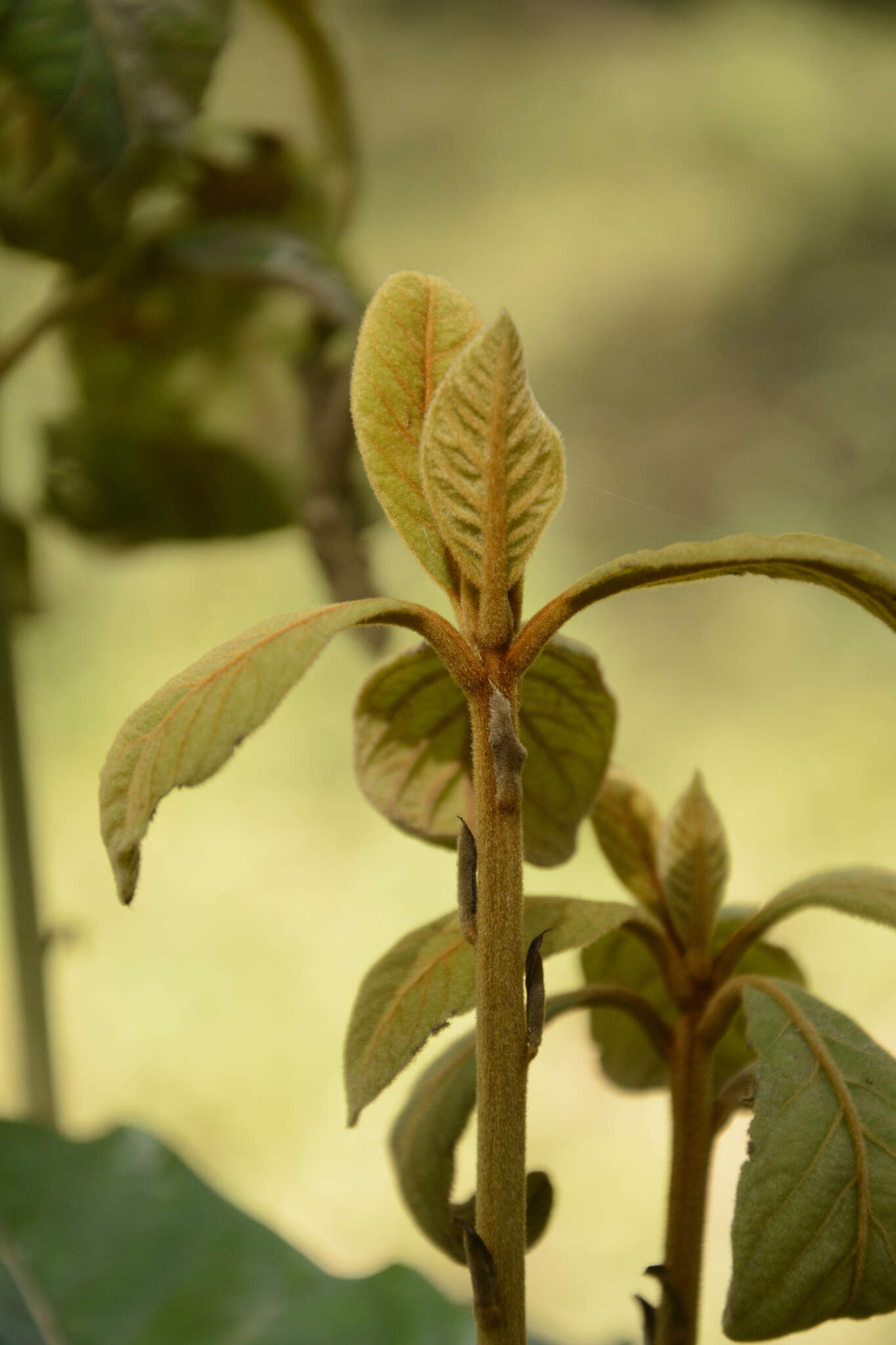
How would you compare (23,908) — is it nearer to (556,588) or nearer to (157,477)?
(157,477)

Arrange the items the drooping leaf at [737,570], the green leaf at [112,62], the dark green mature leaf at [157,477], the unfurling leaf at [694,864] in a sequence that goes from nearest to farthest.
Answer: the drooping leaf at [737,570], the unfurling leaf at [694,864], the green leaf at [112,62], the dark green mature leaf at [157,477]

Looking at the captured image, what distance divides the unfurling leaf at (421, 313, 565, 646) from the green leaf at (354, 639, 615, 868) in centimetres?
6

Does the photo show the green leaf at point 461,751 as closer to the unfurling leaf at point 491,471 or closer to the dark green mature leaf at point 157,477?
the unfurling leaf at point 491,471

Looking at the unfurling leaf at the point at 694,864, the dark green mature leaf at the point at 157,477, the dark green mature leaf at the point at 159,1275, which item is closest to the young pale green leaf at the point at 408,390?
the unfurling leaf at the point at 694,864

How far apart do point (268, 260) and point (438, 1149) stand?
42 cm

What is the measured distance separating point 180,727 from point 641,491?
650 mm

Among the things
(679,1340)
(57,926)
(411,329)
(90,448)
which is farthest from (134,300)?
(679,1340)

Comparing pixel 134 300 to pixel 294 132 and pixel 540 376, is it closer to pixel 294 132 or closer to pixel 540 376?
pixel 294 132

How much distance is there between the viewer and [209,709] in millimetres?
200

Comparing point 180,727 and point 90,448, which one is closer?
point 180,727

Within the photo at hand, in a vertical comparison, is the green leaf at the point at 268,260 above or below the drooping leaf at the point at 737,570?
above

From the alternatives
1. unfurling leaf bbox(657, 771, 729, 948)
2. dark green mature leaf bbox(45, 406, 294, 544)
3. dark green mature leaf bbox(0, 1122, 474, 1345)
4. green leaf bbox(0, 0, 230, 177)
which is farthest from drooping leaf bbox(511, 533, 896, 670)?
dark green mature leaf bbox(45, 406, 294, 544)

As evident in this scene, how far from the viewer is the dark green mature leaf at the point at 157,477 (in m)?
0.65

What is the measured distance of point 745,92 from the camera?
2.96 feet
